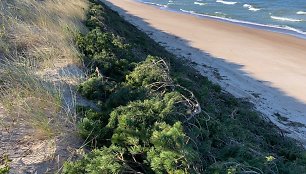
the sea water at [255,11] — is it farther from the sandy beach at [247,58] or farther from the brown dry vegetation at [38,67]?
the brown dry vegetation at [38,67]

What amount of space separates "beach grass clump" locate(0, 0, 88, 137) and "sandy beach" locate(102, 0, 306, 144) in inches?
222

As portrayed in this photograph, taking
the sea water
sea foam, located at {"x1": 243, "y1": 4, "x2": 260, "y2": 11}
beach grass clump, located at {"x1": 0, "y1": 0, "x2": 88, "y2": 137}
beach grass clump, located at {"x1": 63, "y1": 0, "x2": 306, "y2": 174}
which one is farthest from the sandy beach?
beach grass clump, located at {"x1": 0, "y1": 0, "x2": 88, "y2": 137}

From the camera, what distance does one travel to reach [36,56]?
22.4 feet

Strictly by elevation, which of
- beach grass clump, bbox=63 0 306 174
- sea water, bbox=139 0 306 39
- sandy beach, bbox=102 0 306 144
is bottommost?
sandy beach, bbox=102 0 306 144

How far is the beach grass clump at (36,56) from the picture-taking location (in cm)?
473

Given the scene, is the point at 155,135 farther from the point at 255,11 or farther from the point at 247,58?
the point at 255,11

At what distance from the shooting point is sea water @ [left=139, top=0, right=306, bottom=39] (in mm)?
24362

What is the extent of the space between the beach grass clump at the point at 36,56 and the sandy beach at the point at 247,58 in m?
5.65

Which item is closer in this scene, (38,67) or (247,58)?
(38,67)

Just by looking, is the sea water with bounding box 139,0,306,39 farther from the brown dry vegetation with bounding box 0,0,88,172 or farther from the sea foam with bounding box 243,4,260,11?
the brown dry vegetation with bounding box 0,0,88,172

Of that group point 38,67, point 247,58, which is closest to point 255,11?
point 247,58

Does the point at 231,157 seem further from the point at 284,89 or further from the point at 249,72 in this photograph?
the point at 249,72

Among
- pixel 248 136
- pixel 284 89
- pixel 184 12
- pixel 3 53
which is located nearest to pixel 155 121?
pixel 248 136

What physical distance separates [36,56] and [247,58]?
12.1 meters
